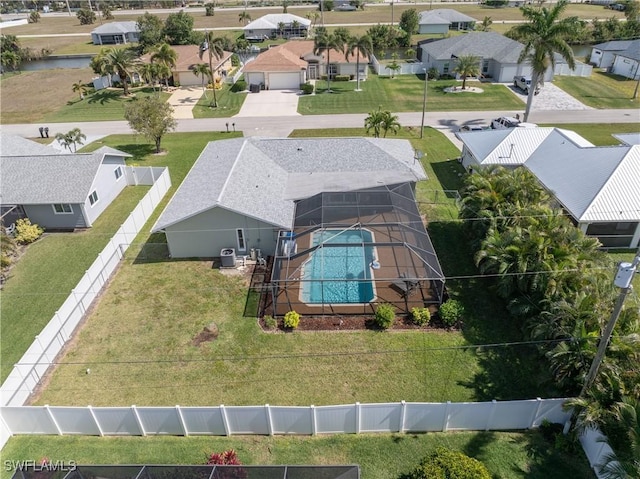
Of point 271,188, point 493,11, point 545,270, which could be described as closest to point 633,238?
point 545,270

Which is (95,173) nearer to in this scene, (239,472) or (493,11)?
(239,472)

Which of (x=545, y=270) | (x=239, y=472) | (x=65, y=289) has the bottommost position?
(x=65, y=289)

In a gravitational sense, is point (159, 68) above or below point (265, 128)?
above

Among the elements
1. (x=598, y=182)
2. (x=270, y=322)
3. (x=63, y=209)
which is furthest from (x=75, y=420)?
(x=598, y=182)

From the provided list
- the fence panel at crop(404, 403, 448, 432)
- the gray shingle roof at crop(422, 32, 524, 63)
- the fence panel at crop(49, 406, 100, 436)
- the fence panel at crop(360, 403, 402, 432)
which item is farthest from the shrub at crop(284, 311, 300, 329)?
the gray shingle roof at crop(422, 32, 524, 63)

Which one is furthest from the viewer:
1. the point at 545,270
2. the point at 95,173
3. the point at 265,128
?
the point at 265,128

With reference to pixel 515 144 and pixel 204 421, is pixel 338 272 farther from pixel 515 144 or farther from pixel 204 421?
pixel 515 144

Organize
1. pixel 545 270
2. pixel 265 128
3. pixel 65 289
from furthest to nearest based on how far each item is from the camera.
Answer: pixel 265 128 → pixel 65 289 → pixel 545 270
